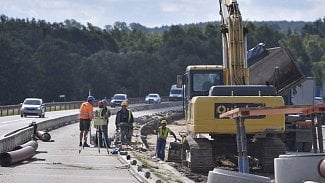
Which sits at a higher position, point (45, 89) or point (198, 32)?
point (198, 32)

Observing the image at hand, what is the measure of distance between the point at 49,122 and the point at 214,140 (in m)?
21.6

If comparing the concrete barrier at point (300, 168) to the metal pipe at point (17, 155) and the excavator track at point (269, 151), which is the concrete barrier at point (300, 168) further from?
the metal pipe at point (17, 155)

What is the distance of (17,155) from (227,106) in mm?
5380

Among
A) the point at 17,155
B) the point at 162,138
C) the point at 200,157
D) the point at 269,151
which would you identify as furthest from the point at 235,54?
the point at 17,155

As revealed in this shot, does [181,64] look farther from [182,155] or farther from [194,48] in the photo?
[182,155]

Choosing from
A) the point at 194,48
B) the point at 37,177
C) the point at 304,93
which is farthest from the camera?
the point at 194,48

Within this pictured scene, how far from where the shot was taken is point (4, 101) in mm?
86062

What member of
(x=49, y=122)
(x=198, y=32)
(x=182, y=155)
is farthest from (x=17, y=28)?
(x=182, y=155)

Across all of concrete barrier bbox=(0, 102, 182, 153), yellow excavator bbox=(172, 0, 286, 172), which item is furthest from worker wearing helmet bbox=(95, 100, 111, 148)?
yellow excavator bbox=(172, 0, 286, 172)

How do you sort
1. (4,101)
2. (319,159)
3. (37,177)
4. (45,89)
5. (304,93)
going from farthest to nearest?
(45,89), (4,101), (304,93), (37,177), (319,159)

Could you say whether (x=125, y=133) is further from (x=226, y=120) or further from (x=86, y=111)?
(x=226, y=120)

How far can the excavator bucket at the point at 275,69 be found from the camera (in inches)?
1105

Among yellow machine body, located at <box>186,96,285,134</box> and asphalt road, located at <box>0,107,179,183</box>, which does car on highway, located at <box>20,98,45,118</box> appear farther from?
yellow machine body, located at <box>186,96,285,134</box>

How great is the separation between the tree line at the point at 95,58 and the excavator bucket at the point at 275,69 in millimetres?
34760
